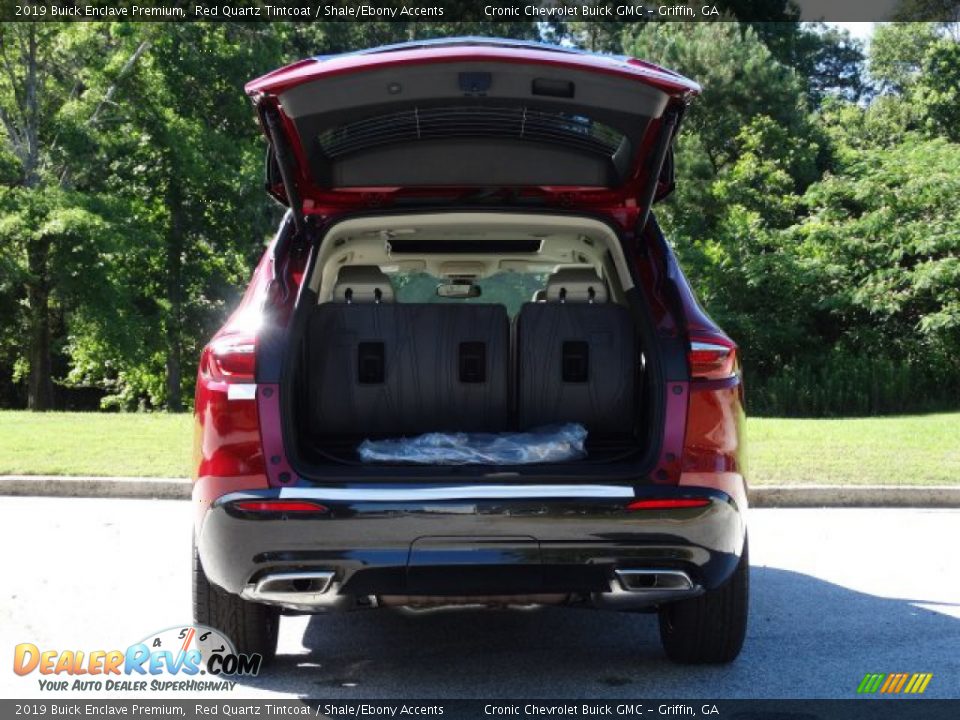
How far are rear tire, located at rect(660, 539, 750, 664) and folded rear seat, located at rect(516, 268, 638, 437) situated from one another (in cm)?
80

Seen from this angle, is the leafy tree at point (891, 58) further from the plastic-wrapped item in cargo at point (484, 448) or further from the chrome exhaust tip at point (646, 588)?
the chrome exhaust tip at point (646, 588)

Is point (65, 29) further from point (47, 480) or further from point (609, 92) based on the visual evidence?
point (609, 92)

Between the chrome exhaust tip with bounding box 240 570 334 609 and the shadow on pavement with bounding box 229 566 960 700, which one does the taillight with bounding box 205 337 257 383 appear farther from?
the shadow on pavement with bounding box 229 566 960 700

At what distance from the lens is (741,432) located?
15.9 feet

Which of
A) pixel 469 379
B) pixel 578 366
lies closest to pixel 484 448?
pixel 469 379

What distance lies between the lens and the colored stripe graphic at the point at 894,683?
193 inches

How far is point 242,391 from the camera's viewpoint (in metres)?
4.61

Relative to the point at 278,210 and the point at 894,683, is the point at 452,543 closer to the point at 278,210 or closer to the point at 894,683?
the point at 894,683

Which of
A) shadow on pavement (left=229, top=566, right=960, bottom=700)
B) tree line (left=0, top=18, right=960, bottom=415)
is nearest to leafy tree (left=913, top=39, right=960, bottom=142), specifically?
tree line (left=0, top=18, right=960, bottom=415)

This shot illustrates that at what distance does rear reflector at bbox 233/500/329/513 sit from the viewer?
4.43m

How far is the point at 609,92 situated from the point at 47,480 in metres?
7.49

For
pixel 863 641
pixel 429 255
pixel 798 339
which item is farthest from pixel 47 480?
pixel 798 339

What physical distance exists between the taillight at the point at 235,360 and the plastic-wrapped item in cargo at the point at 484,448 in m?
0.59

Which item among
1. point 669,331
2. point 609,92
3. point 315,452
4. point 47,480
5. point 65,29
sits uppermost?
point 65,29
